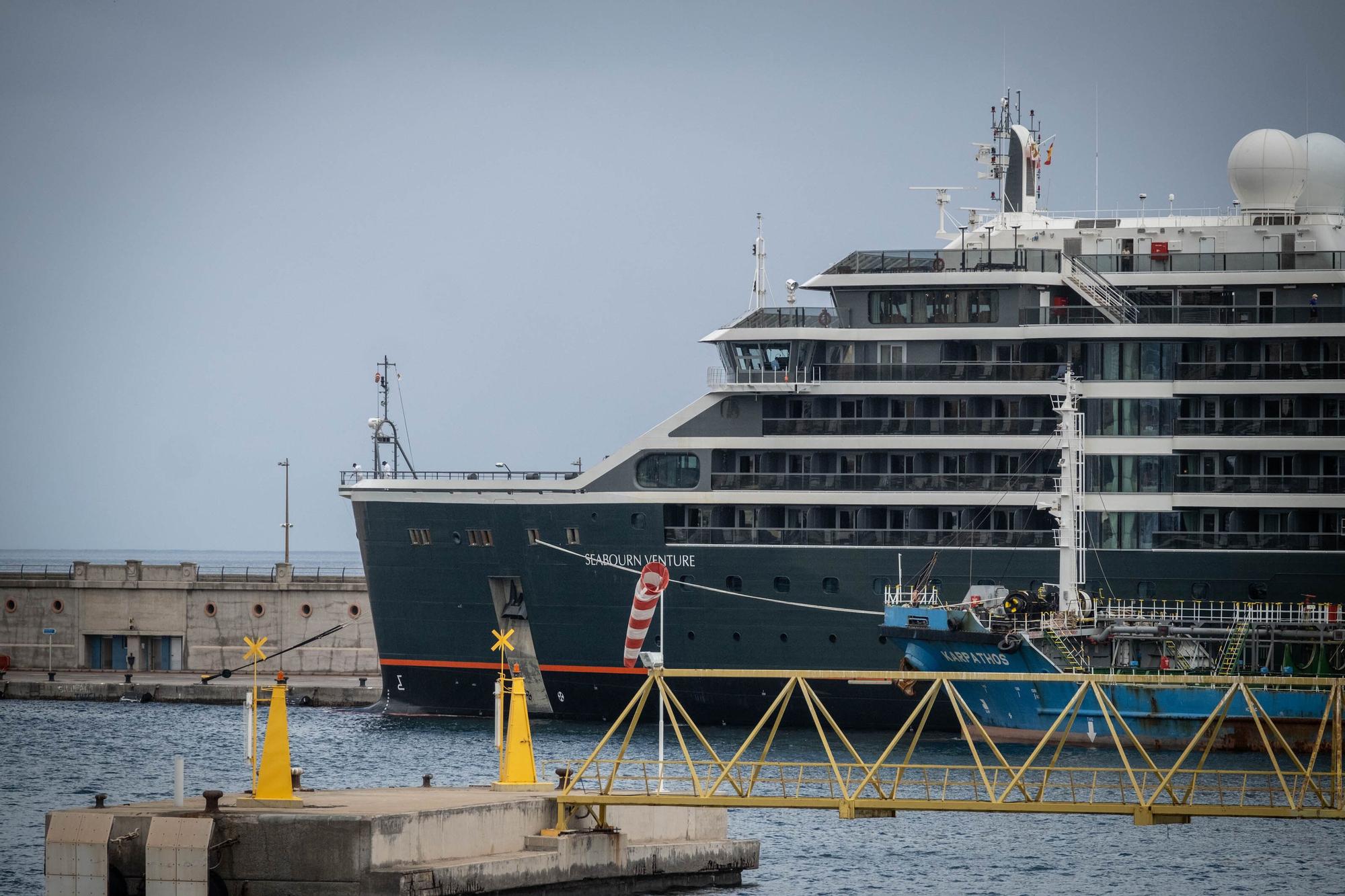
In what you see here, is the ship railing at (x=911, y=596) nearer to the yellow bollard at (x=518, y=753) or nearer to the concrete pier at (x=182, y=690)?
the yellow bollard at (x=518, y=753)

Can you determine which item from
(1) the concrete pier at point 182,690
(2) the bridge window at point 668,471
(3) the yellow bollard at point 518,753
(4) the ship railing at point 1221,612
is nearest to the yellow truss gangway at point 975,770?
(3) the yellow bollard at point 518,753

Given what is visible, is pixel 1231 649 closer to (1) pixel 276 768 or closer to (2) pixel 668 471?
(2) pixel 668 471

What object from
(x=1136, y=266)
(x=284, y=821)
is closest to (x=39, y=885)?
(x=284, y=821)

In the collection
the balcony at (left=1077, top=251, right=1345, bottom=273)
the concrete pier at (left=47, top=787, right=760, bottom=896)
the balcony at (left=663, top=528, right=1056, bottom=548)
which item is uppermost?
the balcony at (left=1077, top=251, right=1345, bottom=273)

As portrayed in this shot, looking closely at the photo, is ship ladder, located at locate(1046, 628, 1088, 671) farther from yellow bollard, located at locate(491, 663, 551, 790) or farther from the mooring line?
yellow bollard, located at locate(491, 663, 551, 790)

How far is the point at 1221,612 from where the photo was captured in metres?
56.7

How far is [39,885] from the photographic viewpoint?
1474 inches

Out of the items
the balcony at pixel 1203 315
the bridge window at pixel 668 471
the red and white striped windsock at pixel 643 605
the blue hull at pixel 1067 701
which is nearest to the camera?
the blue hull at pixel 1067 701

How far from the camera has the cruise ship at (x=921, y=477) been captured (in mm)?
58219

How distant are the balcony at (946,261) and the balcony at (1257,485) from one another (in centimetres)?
674

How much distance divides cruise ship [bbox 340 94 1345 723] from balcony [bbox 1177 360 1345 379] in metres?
0.06

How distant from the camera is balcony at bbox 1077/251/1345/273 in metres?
60.1

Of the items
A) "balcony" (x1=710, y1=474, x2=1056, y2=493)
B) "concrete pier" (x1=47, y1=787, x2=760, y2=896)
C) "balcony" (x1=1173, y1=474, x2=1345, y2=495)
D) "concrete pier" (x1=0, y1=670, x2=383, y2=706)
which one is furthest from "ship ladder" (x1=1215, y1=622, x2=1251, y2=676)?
"concrete pier" (x1=0, y1=670, x2=383, y2=706)

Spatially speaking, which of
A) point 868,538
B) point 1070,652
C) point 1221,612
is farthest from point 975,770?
point 868,538
